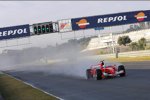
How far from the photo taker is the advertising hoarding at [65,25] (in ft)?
153

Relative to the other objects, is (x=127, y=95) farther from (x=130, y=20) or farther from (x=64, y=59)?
(x=64, y=59)

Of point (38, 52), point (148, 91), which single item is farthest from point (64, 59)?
point (148, 91)

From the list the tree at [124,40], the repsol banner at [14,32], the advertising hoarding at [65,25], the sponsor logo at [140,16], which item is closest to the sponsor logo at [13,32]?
the repsol banner at [14,32]

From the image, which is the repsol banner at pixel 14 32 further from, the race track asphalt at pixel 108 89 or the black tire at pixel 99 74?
the black tire at pixel 99 74

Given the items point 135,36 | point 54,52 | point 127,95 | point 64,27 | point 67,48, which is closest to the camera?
point 127,95

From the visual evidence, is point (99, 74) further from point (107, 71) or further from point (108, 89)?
point (108, 89)

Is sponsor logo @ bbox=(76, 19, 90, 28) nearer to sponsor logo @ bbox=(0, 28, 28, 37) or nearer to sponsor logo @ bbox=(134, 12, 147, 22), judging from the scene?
sponsor logo @ bbox=(134, 12, 147, 22)

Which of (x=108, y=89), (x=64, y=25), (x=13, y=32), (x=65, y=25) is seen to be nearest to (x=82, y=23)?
(x=65, y=25)

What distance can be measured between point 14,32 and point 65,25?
6.45 m

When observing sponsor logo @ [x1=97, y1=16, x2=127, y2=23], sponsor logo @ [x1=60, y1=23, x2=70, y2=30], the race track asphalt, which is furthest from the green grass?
sponsor logo @ [x1=97, y1=16, x2=127, y2=23]

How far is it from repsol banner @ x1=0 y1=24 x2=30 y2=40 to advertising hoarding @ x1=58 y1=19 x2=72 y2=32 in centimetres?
413

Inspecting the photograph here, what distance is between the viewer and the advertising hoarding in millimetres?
46562

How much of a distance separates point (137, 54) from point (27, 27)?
554 inches

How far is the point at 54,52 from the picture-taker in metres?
73.0
